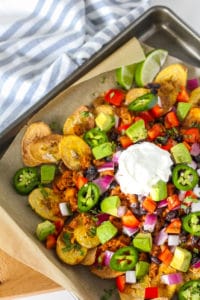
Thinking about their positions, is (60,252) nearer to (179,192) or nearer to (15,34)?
(179,192)

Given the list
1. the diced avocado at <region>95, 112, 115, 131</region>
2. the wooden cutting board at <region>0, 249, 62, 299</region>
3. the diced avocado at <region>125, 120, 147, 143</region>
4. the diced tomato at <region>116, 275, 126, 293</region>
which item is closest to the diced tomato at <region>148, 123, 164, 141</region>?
the diced avocado at <region>125, 120, 147, 143</region>

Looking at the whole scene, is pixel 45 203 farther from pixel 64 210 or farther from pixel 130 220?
pixel 130 220

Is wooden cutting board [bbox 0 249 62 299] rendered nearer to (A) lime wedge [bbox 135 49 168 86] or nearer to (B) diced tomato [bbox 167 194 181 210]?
(B) diced tomato [bbox 167 194 181 210]

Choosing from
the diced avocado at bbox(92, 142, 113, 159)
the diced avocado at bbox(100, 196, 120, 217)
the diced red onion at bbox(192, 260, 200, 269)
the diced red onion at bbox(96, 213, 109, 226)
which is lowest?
the diced red onion at bbox(192, 260, 200, 269)

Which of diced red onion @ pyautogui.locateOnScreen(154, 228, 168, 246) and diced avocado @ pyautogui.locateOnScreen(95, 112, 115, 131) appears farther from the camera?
diced avocado @ pyautogui.locateOnScreen(95, 112, 115, 131)

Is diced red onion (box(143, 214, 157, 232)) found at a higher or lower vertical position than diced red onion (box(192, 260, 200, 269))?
higher

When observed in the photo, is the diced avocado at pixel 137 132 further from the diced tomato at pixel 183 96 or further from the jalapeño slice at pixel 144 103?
the diced tomato at pixel 183 96
